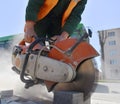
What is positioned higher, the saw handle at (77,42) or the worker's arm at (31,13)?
the worker's arm at (31,13)

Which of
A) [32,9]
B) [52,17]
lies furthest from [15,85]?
[32,9]

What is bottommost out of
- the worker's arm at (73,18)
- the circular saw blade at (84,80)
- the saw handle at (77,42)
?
the circular saw blade at (84,80)

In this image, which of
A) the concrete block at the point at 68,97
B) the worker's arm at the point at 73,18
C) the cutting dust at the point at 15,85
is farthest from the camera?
the cutting dust at the point at 15,85

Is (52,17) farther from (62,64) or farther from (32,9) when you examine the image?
(62,64)

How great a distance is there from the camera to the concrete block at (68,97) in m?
1.54

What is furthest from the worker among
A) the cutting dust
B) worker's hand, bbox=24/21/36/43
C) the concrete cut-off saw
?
the cutting dust

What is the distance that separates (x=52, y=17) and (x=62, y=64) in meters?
0.48

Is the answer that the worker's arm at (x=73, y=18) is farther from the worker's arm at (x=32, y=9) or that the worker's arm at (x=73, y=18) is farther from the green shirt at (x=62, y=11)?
the worker's arm at (x=32, y=9)

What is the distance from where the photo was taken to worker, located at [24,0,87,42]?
1.84 m

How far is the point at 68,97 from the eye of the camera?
61.1 inches

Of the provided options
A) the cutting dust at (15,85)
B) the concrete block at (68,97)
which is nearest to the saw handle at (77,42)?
the concrete block at (68,97)

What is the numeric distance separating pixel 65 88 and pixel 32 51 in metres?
0.27

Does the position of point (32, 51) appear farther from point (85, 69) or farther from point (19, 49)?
point (85, 69)

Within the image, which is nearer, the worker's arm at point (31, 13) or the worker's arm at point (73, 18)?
the worker's arm at point (31, 13)
